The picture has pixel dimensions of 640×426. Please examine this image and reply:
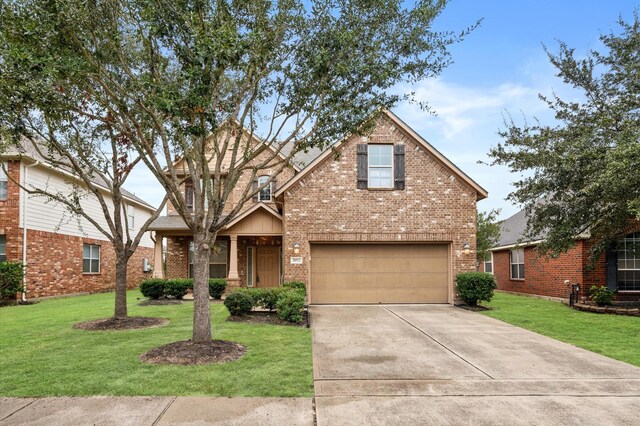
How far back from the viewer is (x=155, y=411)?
15.8 ft

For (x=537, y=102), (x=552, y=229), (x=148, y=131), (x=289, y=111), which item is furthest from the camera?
(x=537, y=102)

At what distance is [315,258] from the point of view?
15.5m

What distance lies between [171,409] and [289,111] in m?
5.74

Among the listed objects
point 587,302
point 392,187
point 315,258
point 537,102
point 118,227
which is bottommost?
point 587,302

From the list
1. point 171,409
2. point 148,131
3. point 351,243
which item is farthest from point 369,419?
point 351,243

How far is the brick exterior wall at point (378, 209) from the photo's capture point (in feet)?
49.9

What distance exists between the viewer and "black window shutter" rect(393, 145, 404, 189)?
15438 mm

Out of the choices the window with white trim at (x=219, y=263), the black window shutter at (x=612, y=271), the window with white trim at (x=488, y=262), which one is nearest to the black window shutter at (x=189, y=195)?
the window with white trim at (x=219, y=263)

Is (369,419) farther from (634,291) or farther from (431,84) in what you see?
(634,291)

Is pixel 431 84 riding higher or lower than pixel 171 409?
higher

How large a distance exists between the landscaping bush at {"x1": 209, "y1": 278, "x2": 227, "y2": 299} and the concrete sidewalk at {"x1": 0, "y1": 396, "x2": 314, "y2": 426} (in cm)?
1130

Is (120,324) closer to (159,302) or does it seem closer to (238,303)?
(238,303)

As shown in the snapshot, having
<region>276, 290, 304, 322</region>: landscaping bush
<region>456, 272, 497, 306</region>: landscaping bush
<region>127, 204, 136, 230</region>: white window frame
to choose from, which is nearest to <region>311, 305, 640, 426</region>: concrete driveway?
<region>276, 290, 304, 322</region>: landscaping bush

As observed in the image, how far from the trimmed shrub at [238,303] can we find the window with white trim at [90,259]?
13252 mm
